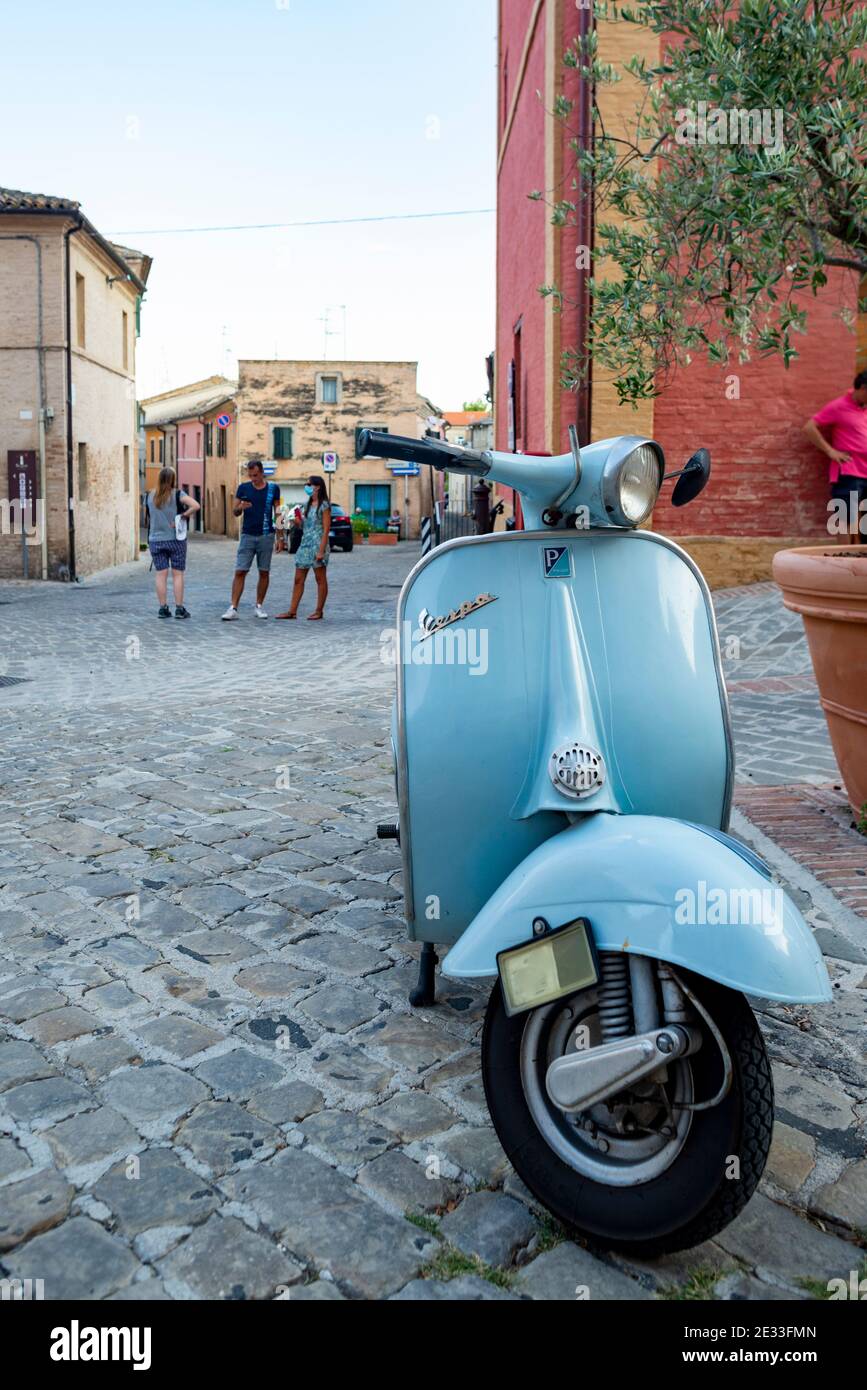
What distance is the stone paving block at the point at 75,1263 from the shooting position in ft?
6.29

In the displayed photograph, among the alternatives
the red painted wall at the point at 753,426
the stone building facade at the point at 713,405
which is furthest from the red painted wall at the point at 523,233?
the red painted wall at the point at 753,426

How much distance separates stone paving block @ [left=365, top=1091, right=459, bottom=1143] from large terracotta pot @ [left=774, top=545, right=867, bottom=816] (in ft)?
7.62

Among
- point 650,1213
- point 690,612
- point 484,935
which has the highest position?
point 690,612

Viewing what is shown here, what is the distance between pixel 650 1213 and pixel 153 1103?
1095 mm

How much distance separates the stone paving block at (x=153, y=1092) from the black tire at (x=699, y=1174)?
2.77 ft

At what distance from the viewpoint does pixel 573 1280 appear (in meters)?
1.94

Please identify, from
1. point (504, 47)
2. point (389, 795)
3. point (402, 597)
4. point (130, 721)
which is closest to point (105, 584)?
point (504, 47)

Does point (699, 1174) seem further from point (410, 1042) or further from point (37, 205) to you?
point (37, 205)

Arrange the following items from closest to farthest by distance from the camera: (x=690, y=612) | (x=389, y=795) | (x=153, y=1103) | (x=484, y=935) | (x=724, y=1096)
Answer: (x=724, y=1096) < (x=484, y=935) < (x=153, y=1103) < (x=690, y=612) < (x=389, y=795)

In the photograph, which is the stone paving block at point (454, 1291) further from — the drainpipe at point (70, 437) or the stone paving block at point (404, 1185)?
the drainpipe at point (70, 437)

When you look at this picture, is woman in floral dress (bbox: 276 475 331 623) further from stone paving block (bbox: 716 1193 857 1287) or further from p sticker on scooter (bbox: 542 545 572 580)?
stone paving block (bbox: 716 1193 857 1287)

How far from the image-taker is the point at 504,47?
66.8 ft

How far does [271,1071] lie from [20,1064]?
55 cm

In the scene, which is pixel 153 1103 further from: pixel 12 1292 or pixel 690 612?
pixel 690 612
